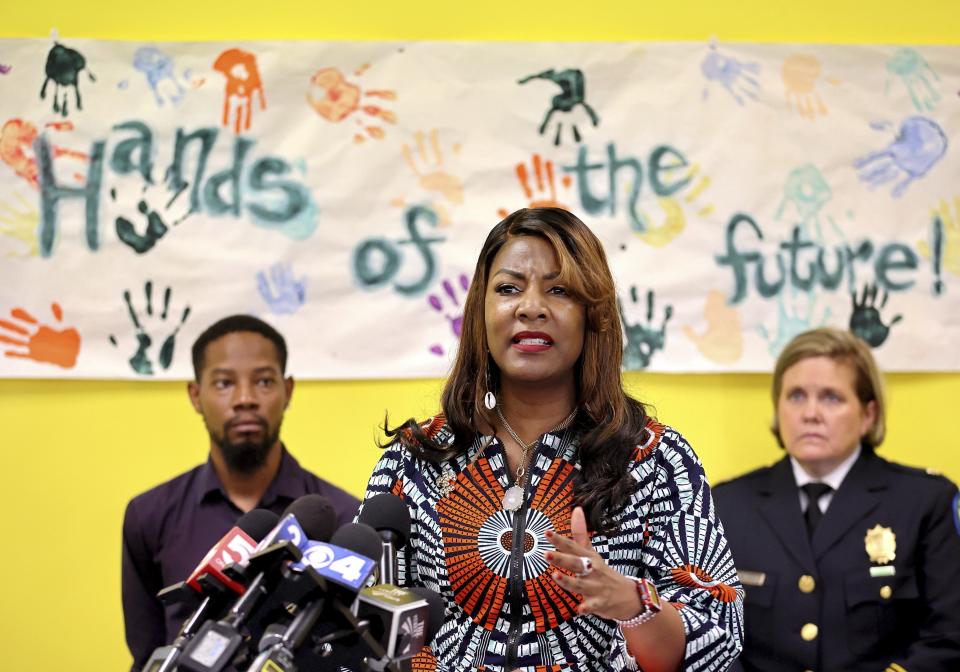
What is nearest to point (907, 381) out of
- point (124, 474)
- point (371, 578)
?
point (124, 474)

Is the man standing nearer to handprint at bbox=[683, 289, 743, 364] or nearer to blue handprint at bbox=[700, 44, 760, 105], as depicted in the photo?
handprint at bbox=[683, 289, 743, 364]

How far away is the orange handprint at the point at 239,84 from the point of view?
3717mm

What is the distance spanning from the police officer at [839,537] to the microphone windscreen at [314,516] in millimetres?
2054

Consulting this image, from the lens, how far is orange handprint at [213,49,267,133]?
3717 mm

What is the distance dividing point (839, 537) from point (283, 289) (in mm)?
1842

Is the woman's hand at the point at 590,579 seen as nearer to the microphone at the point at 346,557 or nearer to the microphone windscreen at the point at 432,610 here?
the microphone windscreen at the point at 432,610

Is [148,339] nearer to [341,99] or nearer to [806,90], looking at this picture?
[341,99]

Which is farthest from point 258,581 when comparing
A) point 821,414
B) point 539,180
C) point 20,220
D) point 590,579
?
point 20,220

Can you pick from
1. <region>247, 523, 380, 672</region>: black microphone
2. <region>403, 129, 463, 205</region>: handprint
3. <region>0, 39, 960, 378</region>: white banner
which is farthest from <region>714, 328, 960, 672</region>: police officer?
<region>247, 523, 380, 672</region>: black microphone

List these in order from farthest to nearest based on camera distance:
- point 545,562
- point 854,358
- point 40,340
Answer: point 40,340
point 854,358
point 545,562

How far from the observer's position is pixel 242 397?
10.9 ft

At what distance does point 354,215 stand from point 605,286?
1.85 m

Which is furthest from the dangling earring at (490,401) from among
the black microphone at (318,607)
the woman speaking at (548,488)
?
the black microphone at (318,607)

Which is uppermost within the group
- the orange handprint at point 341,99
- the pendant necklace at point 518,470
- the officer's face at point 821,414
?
the orange handprint at point 341,99
